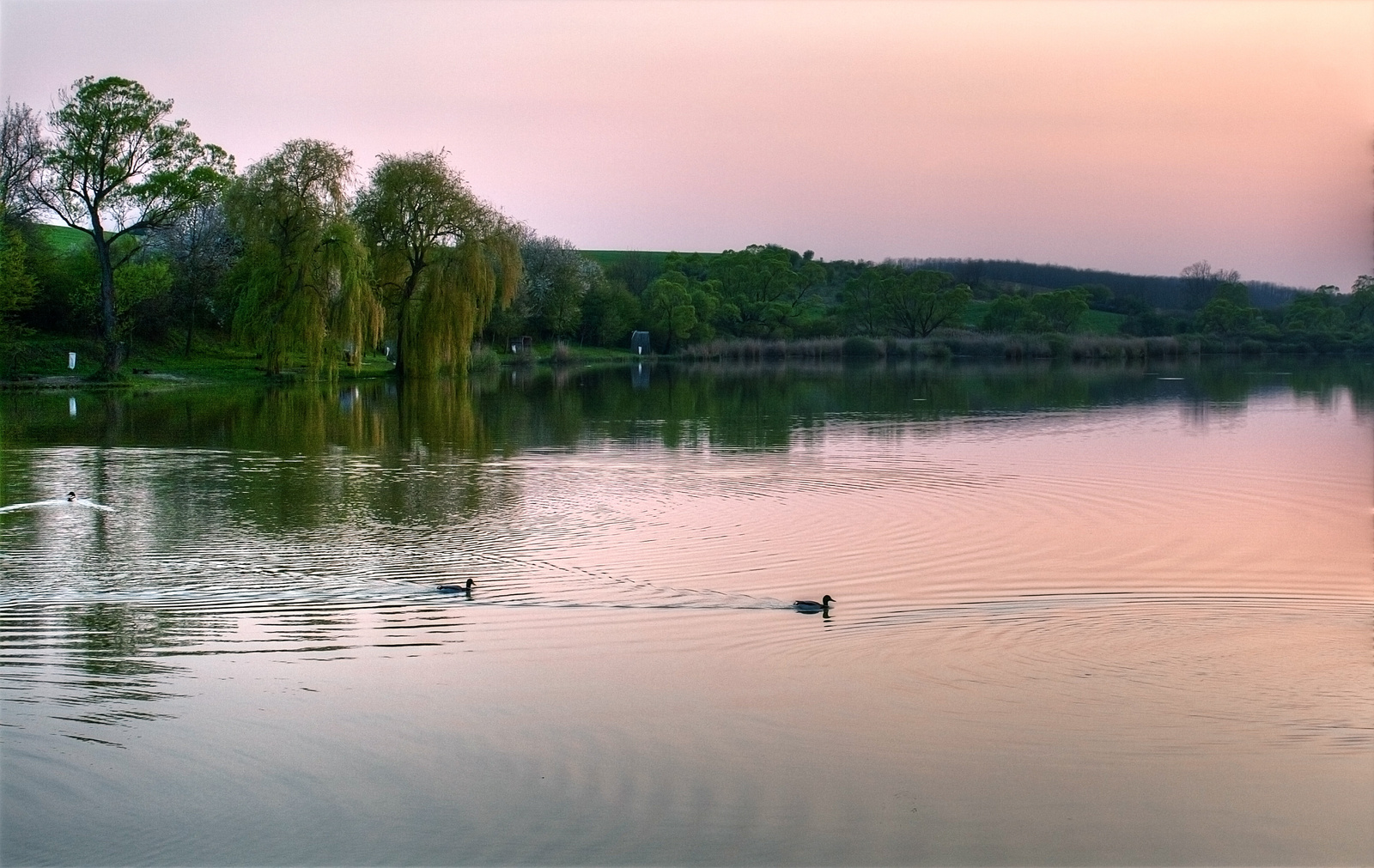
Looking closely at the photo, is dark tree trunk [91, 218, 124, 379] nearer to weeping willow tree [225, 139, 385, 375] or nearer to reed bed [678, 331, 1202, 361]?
weeping willow tree [225, 139, 385, 375]

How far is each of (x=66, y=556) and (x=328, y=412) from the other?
21.2 metres

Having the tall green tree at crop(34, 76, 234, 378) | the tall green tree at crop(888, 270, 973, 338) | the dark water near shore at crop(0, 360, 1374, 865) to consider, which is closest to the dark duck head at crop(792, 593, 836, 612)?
the dark water near shore at crop(0, 360, 1374, 865)

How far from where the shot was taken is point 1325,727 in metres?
8.07

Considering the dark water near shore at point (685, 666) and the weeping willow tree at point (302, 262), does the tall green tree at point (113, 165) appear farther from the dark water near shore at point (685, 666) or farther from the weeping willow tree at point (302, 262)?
the dark water near shore at point (685, 666)

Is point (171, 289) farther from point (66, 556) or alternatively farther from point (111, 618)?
point (111, 618)

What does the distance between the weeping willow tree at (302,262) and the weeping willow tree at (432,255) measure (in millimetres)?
3516

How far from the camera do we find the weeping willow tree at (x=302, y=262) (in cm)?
4622

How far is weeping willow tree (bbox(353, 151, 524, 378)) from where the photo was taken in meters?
51.4

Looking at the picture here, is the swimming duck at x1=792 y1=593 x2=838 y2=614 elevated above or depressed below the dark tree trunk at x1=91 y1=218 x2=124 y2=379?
below

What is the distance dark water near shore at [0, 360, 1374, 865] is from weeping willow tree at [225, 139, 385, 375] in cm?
2514

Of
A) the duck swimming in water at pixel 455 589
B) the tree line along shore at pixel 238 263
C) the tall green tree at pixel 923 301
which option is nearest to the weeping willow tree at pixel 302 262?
the tree line along shore at pixel 238 263

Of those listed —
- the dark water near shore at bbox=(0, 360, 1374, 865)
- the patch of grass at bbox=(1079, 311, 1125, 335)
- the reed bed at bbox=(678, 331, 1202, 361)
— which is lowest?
the dark water near shore at bbox=(0, 360, 1374, 865)

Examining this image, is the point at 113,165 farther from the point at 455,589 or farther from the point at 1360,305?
the point at 1360,305

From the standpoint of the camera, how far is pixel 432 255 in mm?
53062
